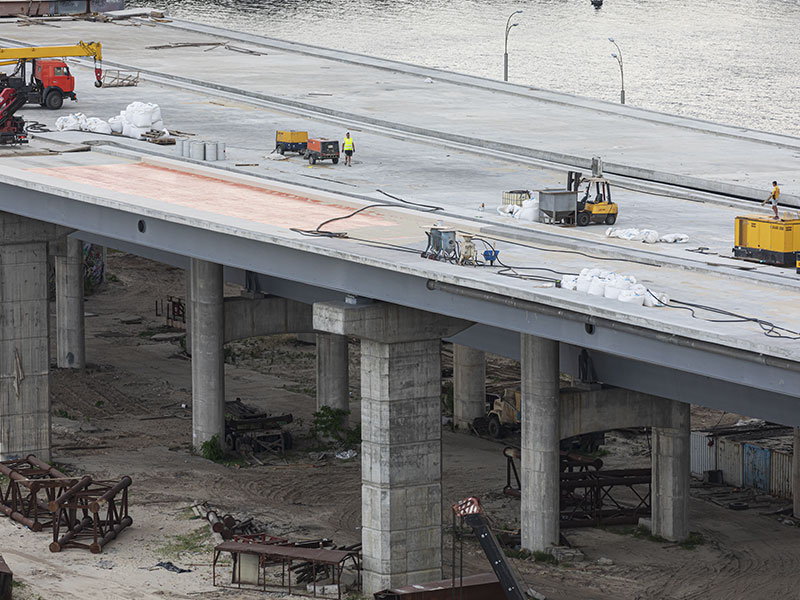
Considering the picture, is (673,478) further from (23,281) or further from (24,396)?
(23,281)

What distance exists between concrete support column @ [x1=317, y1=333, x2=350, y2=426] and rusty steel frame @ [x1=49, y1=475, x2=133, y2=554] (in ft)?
44.7

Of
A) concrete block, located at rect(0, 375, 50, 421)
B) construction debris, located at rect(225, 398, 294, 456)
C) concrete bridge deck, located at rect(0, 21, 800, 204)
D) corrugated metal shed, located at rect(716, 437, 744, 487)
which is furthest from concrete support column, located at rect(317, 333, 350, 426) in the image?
corrugated metal shed, located at rect(716, 437, 744, 487)

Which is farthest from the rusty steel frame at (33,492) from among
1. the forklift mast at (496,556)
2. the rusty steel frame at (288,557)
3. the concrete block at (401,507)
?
the forklift mast at (496,556)

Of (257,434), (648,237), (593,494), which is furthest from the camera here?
(257,434)

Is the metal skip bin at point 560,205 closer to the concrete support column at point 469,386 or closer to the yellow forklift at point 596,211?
the yellow forklift at point 596,211

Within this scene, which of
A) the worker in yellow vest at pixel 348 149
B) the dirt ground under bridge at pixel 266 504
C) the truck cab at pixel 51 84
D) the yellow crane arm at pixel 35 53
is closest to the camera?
the dirt ground under bridge at pixel 266 504

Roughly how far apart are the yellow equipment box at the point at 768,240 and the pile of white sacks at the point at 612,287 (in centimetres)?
682

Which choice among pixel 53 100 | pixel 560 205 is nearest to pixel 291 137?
pixel 560 205

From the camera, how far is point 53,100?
2876 inches

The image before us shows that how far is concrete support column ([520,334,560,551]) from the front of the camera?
149ft

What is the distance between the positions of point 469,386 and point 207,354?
1044cm

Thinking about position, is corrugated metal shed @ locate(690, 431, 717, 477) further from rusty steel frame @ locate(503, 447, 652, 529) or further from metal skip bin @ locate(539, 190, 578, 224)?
A: metal skip bin @ locate(539, 190, 578, 224)

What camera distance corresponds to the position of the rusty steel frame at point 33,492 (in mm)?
48812

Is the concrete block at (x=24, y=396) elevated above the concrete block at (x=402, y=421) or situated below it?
below
